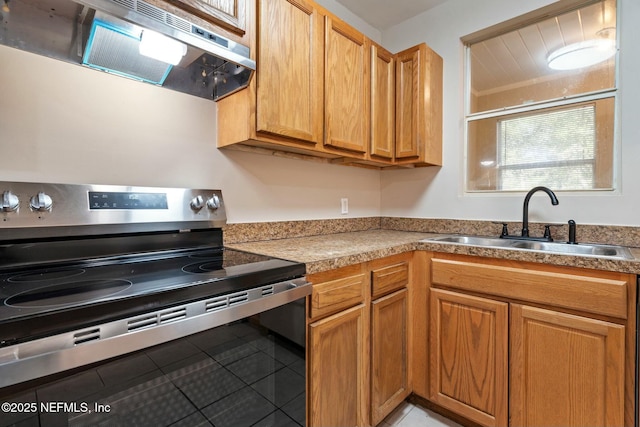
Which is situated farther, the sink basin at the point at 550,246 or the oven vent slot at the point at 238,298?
the sink basin at the point at 550,246

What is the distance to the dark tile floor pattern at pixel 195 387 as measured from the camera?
64cm

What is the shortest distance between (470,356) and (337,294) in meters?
0.82

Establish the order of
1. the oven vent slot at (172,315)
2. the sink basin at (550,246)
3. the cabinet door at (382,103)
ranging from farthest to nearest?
1. the cabinet door at (382,103)
2. the sink basin at (550,246)
3. the oven vent slot at (172,315)

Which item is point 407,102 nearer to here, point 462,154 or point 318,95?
point 462,154

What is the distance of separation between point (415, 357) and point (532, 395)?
0.54m

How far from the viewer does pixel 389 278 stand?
1519mm

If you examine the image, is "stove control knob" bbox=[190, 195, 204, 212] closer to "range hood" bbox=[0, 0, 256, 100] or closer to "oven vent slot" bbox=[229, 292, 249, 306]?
"range hood" bbox=[0, 0, 256, 100]

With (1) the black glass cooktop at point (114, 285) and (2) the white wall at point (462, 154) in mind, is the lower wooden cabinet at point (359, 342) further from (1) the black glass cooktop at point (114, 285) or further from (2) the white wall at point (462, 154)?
(2) the white wall at point (462, 154)

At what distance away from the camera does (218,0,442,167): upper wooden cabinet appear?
1.39m

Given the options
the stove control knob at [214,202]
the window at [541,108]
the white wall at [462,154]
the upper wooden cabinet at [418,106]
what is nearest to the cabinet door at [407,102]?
the upper wooden cabinet at [418,106]

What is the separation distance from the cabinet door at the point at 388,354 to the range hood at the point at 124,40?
4.15 feet

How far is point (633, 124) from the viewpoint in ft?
5.19

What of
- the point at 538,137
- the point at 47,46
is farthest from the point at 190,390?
the point at 538,137

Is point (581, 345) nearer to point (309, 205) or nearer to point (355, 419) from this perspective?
point (355, 419)
